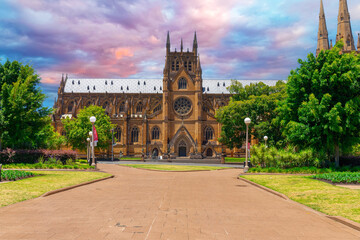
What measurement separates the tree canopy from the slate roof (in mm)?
55521

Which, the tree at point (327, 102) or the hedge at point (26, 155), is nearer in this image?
the tree at point (327, 102)

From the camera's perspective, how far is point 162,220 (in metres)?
8.88

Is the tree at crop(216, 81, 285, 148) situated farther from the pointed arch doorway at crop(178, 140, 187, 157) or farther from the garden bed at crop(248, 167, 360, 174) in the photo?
the garden bed at crop(248, 167, 360, 174)

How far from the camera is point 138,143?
77250 mm

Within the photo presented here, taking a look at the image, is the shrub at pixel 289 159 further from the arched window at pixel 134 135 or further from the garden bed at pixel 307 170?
the arched window at pixel 134 135

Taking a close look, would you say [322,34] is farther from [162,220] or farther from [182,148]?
[162,220]

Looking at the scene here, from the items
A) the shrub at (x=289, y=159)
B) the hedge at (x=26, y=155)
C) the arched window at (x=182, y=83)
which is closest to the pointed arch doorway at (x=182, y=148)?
the arched window at (x=182, y=83)

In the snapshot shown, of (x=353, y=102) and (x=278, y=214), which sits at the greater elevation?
(x=353, y=102)

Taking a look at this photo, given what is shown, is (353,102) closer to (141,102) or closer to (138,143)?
(138,143)

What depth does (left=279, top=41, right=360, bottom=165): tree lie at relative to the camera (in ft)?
87.5

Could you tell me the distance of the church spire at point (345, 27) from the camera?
7320 centimetres

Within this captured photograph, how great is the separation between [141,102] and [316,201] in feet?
248

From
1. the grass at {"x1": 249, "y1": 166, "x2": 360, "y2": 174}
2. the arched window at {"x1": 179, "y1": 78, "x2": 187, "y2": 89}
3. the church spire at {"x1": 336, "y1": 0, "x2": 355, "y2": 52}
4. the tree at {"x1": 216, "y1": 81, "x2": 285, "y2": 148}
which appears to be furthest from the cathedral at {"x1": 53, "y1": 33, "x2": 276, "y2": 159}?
the grass at {"x1": 249, "y1": 166, "x2": 360, "y2": 174}

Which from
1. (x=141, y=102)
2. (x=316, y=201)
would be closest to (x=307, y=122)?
(x=316, y=201)
